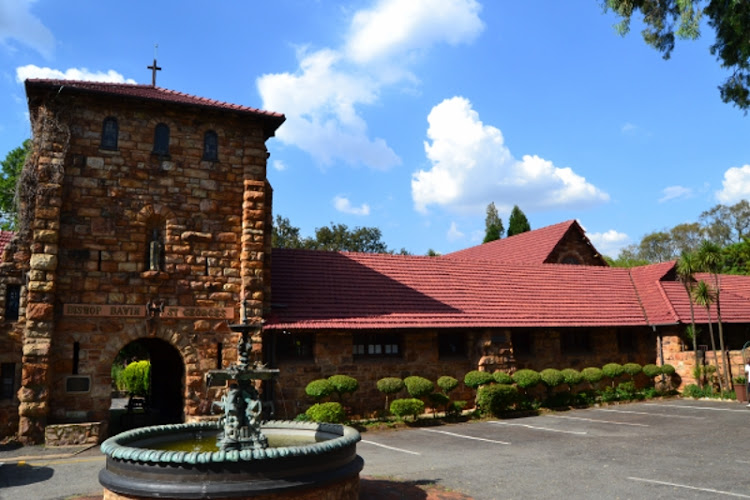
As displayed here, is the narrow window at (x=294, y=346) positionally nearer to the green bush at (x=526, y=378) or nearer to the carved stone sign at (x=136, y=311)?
the carved stone sign at (x=136, y=311)

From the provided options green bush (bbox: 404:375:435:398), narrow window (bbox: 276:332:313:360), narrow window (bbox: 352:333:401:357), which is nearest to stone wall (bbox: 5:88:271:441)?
narrow window (bbox: 276:332:313:360)

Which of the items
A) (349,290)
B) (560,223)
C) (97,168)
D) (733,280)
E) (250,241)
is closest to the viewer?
(97,168)

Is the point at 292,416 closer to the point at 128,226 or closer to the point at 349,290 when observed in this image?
the point at 349,290

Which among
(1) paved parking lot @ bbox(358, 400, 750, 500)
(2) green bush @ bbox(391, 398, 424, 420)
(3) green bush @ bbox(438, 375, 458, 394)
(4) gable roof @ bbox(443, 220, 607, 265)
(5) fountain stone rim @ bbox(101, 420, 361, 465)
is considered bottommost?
(1) paved parking lot @ bbox(358, 400, 750, 500)

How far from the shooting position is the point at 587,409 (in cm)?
2014

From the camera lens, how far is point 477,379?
18.6 metres

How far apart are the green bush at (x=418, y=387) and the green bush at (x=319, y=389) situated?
2462 millimetres

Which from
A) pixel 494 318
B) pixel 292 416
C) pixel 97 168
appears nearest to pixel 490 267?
pixel 494 318

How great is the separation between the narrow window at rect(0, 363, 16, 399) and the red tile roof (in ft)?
21.6

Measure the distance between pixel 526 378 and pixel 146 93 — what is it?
14844 mm

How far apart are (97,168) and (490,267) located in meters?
15.8

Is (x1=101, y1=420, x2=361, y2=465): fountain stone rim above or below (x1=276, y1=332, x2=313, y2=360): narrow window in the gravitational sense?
below

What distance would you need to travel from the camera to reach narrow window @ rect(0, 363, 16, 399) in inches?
568

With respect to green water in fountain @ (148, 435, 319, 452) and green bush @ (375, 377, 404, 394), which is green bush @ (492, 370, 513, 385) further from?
green water in fountain @ (148, 435, 319, 452)
